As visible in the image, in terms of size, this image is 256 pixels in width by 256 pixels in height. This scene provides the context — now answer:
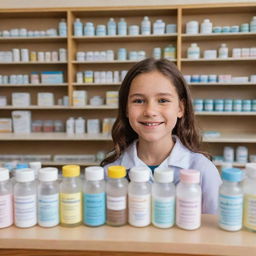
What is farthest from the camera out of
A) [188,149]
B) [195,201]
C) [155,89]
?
[188,149]

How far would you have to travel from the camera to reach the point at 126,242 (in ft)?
2.03

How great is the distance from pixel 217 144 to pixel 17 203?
3.22 metres

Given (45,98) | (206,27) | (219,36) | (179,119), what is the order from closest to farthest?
(179,119)
(206,27)
(219,36)
(45,98)

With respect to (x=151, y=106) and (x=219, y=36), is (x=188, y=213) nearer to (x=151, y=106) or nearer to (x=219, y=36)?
(x=151, y=106)

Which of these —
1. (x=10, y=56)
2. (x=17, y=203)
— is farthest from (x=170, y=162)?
(x=10, y=56)

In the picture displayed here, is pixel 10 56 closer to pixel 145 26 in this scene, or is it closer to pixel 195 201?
pixel 145 26

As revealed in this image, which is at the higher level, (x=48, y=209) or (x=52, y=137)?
(x=48, y=209)

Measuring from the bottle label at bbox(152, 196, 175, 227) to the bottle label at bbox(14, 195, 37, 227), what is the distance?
11.2 inches

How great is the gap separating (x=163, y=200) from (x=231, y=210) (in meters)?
0.15

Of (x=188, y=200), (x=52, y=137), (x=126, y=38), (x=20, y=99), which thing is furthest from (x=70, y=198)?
(x=20, y=99)

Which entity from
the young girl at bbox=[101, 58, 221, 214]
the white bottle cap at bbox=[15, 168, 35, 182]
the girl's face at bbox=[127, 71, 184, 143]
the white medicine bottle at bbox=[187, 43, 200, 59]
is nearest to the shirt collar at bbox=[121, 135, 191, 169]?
the young girl at bbox=[101, 58, 221, 214]

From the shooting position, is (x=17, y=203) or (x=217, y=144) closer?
(x=17, y=203)

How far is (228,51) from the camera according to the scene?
11.1ft

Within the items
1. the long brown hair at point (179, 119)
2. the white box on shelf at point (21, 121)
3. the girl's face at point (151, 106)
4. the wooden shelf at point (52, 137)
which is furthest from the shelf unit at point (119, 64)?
the girl's face at point (151, 106)
